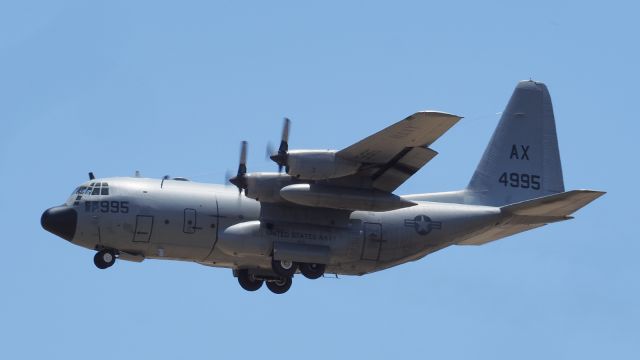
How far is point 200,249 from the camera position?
28.7m

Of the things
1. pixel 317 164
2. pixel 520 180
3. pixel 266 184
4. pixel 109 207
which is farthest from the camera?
pixel 520 180

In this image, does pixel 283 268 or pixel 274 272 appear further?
pixel 274 272

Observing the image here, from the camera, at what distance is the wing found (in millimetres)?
26266

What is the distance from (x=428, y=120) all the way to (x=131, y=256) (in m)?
7.57

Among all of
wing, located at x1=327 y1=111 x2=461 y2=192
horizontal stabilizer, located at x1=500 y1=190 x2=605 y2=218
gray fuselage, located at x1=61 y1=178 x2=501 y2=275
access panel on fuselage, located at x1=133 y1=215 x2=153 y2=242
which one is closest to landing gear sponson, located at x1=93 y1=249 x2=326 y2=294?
gray fuselage, located at x1=61 y1=178 x2=501 y2=275

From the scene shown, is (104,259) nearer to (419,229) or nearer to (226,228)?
(226,228)

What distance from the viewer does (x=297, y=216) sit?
95.4 feet

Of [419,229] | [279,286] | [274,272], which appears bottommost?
[279,286]

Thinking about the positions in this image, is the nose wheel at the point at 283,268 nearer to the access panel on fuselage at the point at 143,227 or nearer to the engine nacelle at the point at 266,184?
the engine nacelle at the point at 266,184

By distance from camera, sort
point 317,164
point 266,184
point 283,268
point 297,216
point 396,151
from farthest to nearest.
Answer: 1. point 297,216
2. point 283,268
3. point 266,184
4. point 396,151
5. point 317,164

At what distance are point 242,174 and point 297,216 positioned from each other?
1610 mm

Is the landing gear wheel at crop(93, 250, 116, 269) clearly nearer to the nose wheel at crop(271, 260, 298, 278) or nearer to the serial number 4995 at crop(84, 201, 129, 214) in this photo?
the serial number 4995 at crop(84, 201, 129, 214)

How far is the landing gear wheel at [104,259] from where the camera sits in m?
28.5

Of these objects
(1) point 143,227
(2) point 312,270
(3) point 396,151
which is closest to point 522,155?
(3) point 396,151
